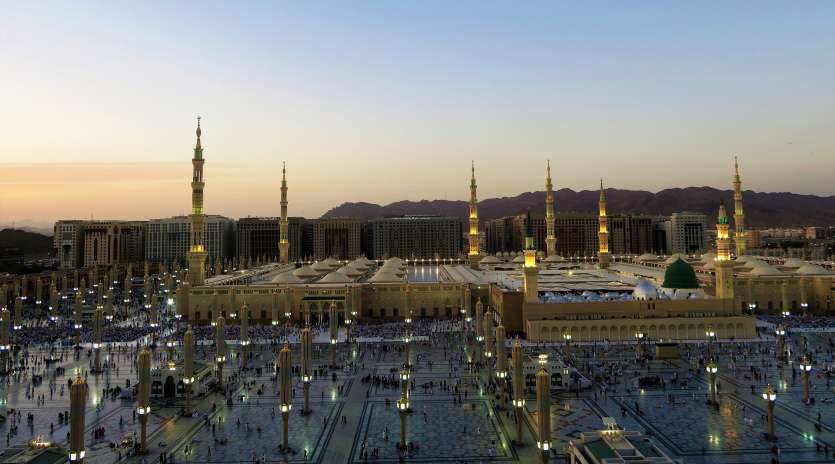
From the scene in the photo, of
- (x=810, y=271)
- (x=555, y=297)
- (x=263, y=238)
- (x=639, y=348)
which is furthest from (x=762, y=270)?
(x=263, y=238)

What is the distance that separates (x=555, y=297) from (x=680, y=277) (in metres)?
10.2

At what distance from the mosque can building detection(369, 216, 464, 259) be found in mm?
68378

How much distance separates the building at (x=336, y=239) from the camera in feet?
448

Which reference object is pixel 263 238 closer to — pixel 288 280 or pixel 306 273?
pixel 306 273

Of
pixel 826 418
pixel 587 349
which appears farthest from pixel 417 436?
pixel 587 349

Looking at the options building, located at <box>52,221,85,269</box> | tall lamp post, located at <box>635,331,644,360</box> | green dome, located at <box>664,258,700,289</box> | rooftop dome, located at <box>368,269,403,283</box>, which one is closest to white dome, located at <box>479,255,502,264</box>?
rooftop dome, located at <box>368,269,403,283</box>

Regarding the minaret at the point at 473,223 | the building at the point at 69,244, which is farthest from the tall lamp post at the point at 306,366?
the building at the point at 69,244

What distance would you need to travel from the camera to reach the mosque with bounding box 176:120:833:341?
41.8 meters

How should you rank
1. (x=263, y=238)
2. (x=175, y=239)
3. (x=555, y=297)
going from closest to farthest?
(x=555, y=297) → (x=263, y=238) → (x=175, y=239)

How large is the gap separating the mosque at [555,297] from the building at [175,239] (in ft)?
233

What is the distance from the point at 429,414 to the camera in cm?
2594

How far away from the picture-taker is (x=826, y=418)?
79.2ft

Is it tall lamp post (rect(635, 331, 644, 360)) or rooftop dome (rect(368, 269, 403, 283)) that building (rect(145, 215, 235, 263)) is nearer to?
rooftop dome (rect(368, 269, 403, 283))

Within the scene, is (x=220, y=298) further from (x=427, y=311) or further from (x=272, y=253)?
(x=272, y=253)
